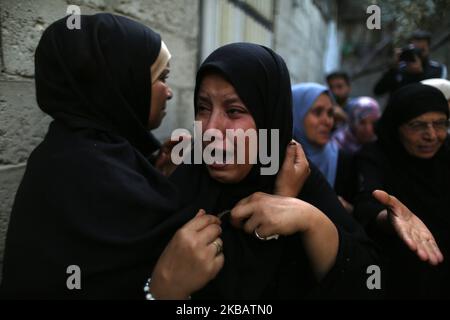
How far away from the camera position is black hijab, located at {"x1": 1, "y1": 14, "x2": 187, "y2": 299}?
38.8 inches

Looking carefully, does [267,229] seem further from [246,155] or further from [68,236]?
[68,236]

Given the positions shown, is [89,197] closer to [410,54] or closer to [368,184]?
[368,184]

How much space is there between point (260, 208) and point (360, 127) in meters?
2.74

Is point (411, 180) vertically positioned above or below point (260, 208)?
below

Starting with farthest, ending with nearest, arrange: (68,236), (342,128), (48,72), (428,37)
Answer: (342,128)
(428,37)
(48,72)
(68,236)

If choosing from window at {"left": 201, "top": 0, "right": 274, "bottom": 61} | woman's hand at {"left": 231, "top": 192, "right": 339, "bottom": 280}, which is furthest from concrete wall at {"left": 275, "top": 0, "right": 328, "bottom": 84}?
woman's hand at {"left": 231, "top": 192, "right": 339, "bottom": 280}

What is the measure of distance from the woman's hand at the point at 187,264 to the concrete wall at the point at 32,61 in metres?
0.86

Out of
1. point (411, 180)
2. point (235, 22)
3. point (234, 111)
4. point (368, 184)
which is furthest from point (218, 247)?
point (235, 22)

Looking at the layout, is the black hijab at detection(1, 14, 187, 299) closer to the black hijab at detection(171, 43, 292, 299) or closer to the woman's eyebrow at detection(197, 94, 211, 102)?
the black hijab at detection(171, 43, 292, 299)

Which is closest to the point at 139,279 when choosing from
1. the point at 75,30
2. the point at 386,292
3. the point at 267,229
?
the point at 267,229

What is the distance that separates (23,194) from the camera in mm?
1067

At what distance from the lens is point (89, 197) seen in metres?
1.00

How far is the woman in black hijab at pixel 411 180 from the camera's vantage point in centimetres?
166
